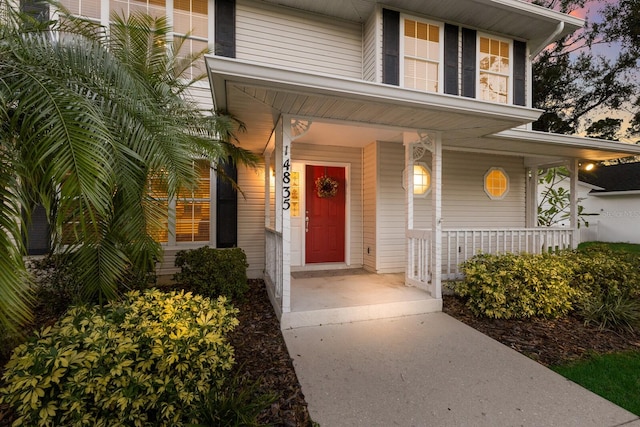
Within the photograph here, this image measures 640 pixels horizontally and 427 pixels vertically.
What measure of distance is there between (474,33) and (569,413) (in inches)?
261

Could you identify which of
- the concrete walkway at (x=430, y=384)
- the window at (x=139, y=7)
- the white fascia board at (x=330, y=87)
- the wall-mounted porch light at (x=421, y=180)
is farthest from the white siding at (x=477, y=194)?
the window at (x=139, y=7)

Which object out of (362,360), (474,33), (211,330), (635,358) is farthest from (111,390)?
(474,33)

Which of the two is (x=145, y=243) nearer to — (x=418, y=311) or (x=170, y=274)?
(x=170, y=274)

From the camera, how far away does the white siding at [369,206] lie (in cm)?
554

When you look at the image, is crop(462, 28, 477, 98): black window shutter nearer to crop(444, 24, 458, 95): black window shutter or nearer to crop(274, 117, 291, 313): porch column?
crop(444, 24, 458, 95): black window shutter

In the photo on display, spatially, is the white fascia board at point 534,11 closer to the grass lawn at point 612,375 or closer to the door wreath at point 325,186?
the door wreath at point 325,186

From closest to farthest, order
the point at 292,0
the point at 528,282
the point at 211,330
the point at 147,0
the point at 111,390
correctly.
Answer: the point at 111,390
the point at 211,330
the point at 528,282
the point at 147,0
the point at 292,0

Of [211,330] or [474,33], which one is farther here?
[474,33]

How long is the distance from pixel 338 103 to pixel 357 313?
250 cm

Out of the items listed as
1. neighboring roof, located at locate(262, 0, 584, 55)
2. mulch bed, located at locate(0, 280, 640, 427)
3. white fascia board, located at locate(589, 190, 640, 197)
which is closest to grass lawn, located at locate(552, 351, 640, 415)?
mulch bed, located at locate(0, 280, 640, 427)

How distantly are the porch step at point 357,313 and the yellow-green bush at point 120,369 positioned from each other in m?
1.39

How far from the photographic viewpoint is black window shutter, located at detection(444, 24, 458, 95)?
5742 mm

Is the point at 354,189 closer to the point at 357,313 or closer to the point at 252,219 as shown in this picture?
the point at 252,219

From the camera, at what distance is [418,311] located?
3.85 metres
